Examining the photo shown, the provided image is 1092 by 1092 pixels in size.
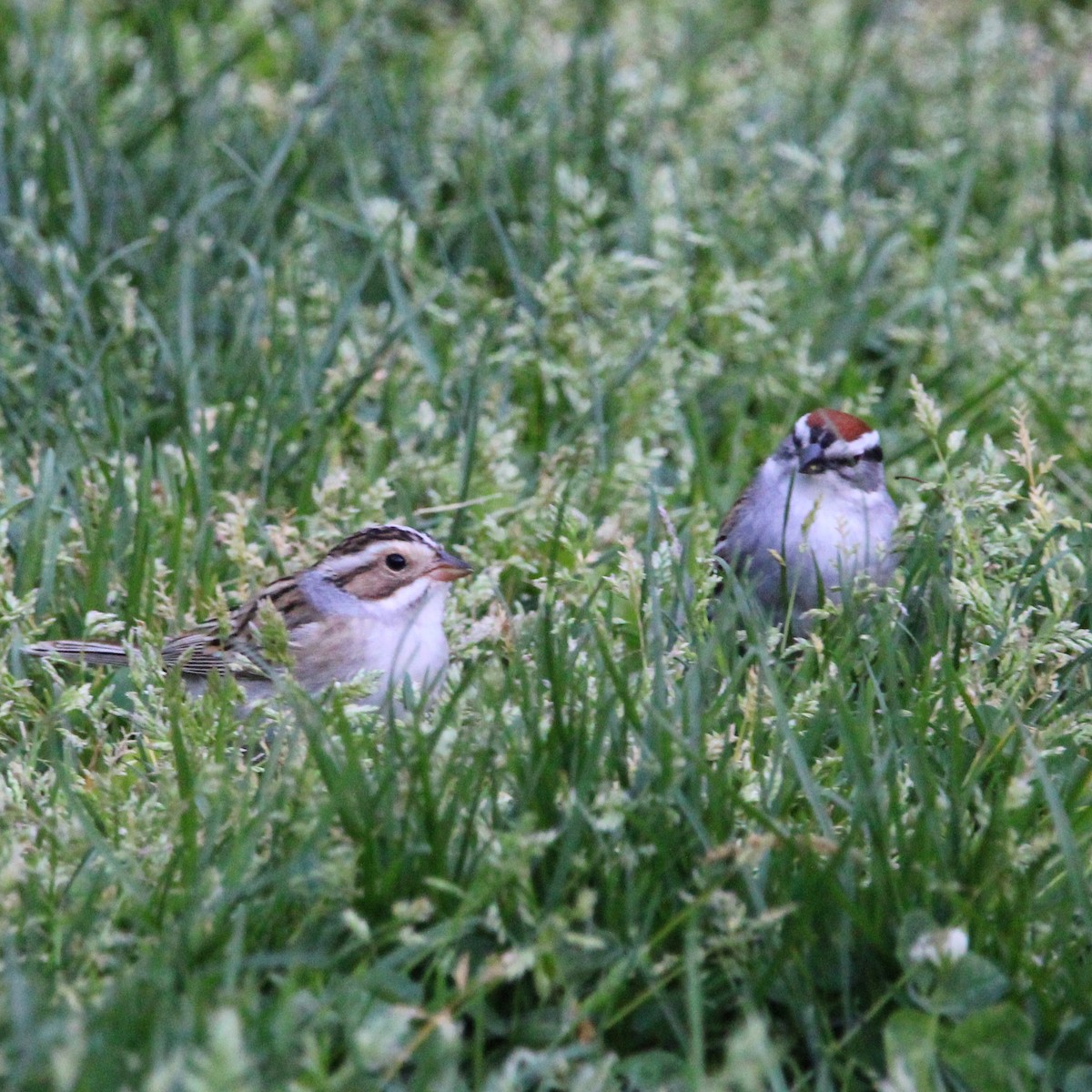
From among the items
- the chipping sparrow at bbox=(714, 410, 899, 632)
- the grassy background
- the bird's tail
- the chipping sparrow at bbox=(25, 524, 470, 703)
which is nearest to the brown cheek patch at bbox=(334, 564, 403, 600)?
the chipping sparrow at bbox=(25, 524, 470, 703)

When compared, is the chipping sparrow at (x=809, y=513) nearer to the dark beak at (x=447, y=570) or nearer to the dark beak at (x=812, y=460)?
the dark beak at (x=812, y=460)

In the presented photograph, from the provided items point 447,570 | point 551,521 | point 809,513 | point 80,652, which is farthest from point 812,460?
point 80,652

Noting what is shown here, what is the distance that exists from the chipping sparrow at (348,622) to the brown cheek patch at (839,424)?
1.02m

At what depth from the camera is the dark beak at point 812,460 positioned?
15.7 ft

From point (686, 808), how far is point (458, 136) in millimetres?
4518

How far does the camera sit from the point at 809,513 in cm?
455

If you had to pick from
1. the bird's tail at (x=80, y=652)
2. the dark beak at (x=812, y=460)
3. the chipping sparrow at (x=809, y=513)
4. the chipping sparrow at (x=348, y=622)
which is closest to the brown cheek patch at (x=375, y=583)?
the chipping sparrow at (x=348, y=622)

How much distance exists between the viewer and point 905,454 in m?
5.50

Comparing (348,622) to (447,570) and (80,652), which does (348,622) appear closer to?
(447,570)

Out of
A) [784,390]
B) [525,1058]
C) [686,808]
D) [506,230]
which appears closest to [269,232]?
[506,230]

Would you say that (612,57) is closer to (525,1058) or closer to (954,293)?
(954,293)

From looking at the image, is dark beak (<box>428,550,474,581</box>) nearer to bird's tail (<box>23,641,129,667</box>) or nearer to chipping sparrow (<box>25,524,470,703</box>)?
chipping sparrow (<box>25,524,470,703</box>)

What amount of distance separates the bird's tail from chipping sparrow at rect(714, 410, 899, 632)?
4.89 ft

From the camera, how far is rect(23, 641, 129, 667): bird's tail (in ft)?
13.7
